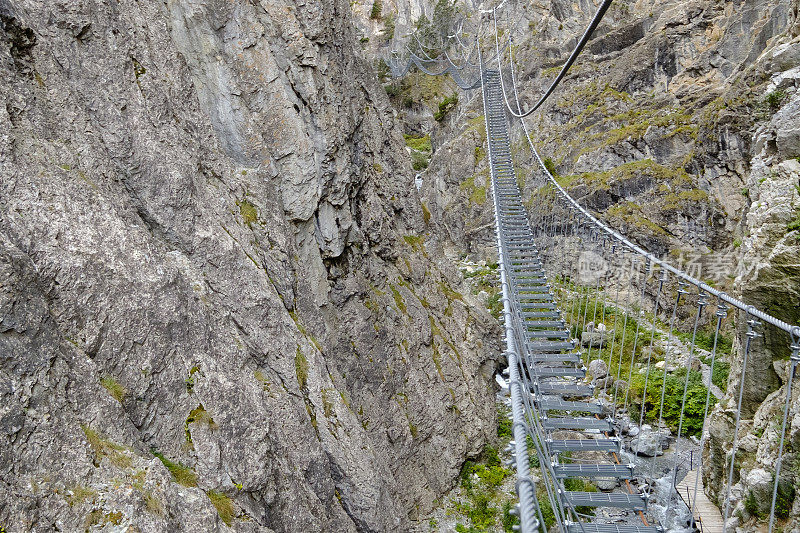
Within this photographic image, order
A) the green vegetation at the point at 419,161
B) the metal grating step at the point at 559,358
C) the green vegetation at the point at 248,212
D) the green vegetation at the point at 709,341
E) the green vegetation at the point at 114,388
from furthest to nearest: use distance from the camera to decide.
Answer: the green vegetation at the point at 419,161
the green vegetation at the point at 709,341
the metal grating step at the point at 559,358
the green vegetation at the point at 248,212
the green vegetation at the point at 114,388

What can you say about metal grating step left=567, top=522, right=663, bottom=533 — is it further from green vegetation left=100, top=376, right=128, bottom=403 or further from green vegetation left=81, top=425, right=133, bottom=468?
green vegetation left=100, top=376, right=128, bottom=403

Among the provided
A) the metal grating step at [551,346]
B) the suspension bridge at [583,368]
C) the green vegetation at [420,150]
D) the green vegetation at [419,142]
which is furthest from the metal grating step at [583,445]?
the green vegetation at [419,142]

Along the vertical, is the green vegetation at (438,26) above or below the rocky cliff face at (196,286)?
above

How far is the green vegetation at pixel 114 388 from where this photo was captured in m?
4.22

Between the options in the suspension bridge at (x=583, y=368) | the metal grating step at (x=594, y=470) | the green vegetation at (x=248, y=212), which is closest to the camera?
the suspension bridge at (x=583, y=368)

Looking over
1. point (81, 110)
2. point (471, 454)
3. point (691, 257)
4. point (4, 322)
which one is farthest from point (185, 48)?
point (691, 257)

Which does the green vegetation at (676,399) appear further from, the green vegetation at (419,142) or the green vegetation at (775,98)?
the green vegetation at (419,142)

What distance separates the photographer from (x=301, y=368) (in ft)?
22.3

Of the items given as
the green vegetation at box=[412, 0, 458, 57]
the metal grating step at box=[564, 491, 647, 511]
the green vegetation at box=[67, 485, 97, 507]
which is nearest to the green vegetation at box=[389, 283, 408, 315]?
the metal grating step at box=[564, 491, 647, 511]

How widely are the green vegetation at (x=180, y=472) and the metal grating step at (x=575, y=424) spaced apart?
14.8ft

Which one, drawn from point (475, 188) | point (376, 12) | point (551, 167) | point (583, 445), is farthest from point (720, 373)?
point (376, 12)

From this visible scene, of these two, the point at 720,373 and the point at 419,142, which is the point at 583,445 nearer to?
the point at 720,373

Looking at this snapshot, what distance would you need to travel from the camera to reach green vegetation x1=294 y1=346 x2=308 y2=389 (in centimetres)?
666

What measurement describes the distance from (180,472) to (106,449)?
0.84m
